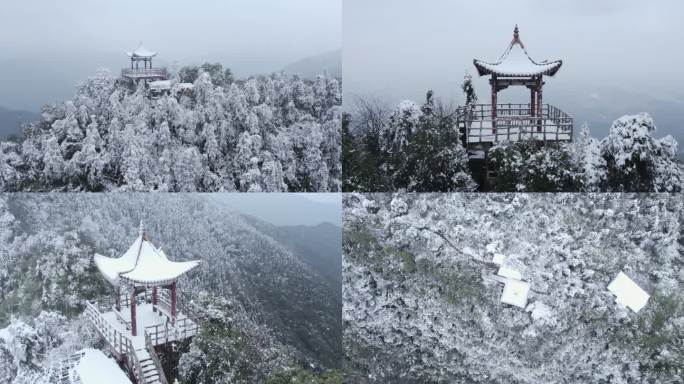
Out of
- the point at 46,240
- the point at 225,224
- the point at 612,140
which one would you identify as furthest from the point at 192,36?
the point at 612,140

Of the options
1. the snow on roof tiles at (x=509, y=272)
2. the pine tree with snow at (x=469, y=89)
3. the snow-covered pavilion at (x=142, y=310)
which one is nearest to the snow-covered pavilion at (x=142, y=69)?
the snow-covered pavilion at (x=142, y=310)

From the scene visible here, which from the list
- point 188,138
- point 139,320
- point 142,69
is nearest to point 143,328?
point 139,320

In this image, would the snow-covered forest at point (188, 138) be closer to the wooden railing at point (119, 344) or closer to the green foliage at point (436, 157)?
the green foliage at point (436, 157)

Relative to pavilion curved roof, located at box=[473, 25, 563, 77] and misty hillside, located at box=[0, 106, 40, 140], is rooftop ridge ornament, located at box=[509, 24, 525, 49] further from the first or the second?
misty hillside, located at box=[0, 106, 40, 140]

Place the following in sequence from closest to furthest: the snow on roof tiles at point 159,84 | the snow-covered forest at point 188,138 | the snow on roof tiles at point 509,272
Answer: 1. the snow on roof tiles at point 509,272
2. the snow-covered forest at point 188,138
3. the snow on roof tiles at point 159,84

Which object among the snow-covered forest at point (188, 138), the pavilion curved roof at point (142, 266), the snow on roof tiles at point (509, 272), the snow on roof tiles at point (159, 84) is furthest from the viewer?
the snow on roof tiles at point (159, 84)

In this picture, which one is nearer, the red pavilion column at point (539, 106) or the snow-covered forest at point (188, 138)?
the red pavilion column at point (539, 106)

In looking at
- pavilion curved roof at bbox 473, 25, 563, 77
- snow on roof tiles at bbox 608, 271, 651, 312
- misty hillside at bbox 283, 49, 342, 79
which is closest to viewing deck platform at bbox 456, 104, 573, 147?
pavilion curved roof at bbox 473, 25, 563, 77

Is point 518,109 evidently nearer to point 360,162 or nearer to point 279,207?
point 360,162
